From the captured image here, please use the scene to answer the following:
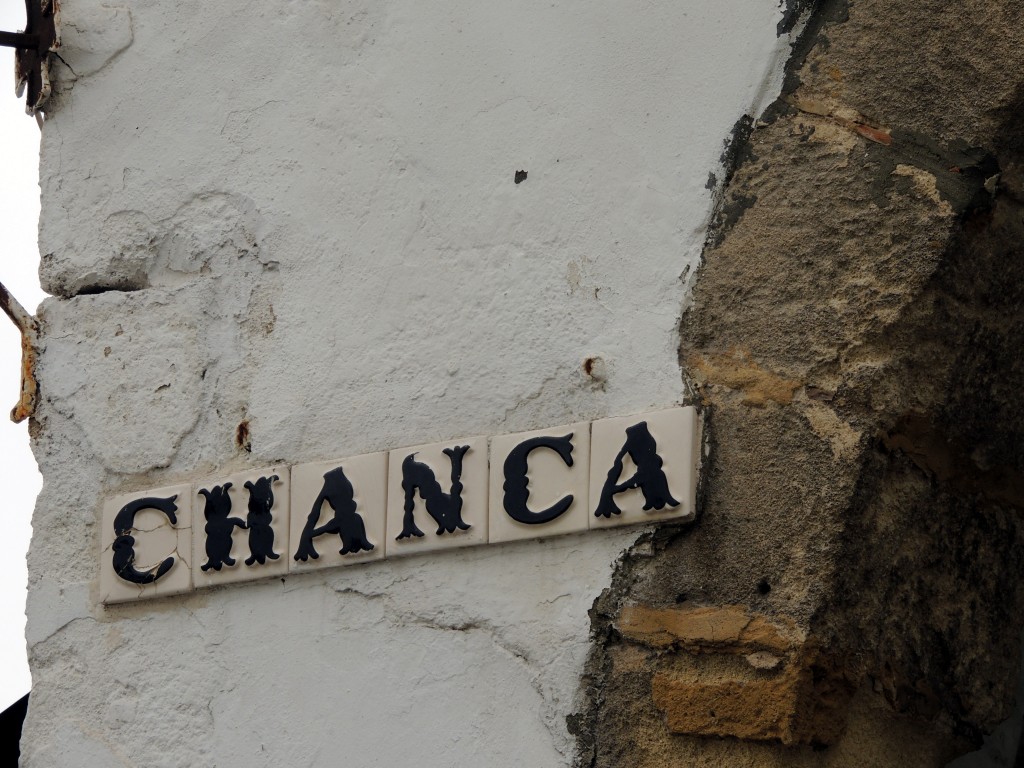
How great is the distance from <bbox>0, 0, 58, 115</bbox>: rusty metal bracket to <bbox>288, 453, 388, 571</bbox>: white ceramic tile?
36.6 inches

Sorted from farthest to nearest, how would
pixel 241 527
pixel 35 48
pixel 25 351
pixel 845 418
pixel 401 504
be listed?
pixel 35 48 → pixel 25 351 → pixel 241 527 → pixel 401 504 → pixel 845 418

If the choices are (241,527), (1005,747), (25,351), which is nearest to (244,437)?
(241,527)

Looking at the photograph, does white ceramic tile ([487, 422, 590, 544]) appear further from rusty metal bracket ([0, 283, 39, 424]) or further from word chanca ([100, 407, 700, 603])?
rusty metal bracket ([0, 283, 39, 424])

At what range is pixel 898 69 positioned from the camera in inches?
73.7

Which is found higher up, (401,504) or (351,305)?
(351,305)

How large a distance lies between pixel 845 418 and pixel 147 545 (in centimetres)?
109

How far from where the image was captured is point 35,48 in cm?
261

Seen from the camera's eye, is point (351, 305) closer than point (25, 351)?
Yes

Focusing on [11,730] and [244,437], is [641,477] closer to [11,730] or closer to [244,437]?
[244,437]

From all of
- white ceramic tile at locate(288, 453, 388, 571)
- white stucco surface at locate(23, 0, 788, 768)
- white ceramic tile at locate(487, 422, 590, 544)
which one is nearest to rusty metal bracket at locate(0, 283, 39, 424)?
white stucco surface at locate(23, 0, 788, 768)

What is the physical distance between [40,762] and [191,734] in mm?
300

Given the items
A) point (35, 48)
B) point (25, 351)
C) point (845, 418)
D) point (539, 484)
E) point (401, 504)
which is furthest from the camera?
point (35, 48)

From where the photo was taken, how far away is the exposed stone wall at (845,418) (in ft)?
5.80

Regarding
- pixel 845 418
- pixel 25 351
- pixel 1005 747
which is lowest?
pixel 1005 747
